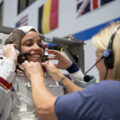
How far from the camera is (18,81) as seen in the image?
116 centimetres

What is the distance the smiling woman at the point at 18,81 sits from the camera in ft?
3.22

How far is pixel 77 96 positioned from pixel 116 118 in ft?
0.51

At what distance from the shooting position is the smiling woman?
983 mm

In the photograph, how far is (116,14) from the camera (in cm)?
249

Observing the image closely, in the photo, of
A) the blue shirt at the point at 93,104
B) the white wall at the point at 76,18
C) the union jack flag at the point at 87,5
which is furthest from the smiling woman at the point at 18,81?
the union jack flag at the point at 87,5

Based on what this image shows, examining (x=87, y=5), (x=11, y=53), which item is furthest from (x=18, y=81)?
(x=87, y=5)

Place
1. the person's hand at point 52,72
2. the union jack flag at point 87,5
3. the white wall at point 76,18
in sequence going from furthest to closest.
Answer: the union jack flag at point 87,5 → the white wall at point 76,18 → the person's hand at point 52,72

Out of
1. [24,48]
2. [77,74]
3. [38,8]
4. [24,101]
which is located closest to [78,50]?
[77,74]

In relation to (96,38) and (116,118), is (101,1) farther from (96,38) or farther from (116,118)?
(116,118)

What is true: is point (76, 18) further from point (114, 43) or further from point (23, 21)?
point (114, 43)

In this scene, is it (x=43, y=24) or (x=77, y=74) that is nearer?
(x=77, y=74)

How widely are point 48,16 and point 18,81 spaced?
9.60 feet

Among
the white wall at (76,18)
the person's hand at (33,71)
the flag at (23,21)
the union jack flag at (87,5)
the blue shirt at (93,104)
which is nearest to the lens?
the blue shirt at (93,104)

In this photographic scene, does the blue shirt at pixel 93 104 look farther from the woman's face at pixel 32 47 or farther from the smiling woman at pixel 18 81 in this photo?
the woman's face at pixel 32 47
